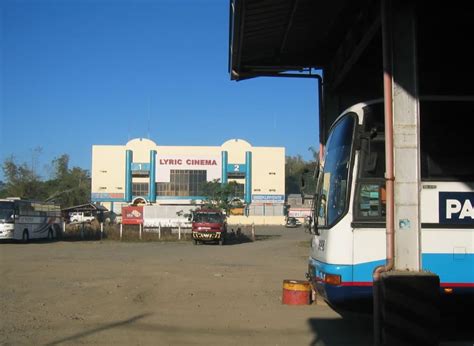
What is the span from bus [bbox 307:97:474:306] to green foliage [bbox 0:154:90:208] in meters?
71.4

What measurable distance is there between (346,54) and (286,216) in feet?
275

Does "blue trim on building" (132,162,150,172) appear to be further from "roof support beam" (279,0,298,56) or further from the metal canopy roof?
"roof support beam" (279,0,298,56)

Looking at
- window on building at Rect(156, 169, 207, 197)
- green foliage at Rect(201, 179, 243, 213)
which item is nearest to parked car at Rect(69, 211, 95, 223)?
green foliage at Rect(201, 179, 243, 213)

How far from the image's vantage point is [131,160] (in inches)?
3627

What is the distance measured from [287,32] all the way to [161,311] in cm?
569

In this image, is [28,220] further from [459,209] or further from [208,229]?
[459,209]

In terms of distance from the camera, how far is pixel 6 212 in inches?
1332

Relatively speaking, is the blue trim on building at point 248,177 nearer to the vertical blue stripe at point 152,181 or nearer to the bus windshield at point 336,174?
the vertical blue stripe at point 152,181

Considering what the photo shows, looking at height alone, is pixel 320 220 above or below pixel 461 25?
below

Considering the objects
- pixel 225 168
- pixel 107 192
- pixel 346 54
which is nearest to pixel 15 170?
pixel 107 192

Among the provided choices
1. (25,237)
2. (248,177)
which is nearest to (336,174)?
(25,237)

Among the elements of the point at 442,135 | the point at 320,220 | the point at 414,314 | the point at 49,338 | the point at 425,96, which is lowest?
the point at 49,338

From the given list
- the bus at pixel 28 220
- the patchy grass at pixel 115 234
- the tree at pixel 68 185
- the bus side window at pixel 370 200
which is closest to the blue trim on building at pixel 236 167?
the tree at pixel 68 185

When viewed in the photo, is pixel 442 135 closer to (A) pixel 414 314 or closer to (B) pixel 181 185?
(A) pixel 414 314
